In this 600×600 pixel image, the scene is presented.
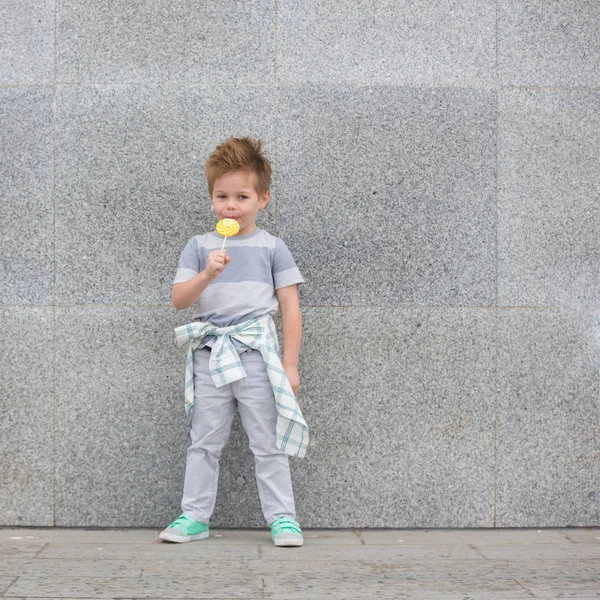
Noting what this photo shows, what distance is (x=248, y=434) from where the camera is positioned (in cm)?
456

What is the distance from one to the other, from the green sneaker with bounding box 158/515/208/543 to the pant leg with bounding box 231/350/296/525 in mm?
330

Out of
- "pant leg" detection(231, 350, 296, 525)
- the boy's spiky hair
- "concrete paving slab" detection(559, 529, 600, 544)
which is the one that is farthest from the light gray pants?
"concrete paving slab" detection(559, 529, 600, 544)

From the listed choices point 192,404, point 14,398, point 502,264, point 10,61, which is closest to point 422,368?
point 502,264

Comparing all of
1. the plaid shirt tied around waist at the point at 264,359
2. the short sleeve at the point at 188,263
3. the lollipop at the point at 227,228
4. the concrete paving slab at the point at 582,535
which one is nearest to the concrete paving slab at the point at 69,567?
the plaid shirt tied around waist at the point at 264,359

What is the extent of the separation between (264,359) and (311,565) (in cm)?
97

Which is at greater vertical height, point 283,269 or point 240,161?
point 240,161

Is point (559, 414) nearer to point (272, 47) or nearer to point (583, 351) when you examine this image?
point (583, 351)

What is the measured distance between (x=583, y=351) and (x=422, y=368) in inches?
33.2

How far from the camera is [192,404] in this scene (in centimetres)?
457

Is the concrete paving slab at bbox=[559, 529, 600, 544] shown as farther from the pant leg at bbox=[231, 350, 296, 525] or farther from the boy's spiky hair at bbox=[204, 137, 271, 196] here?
the boy's spiky hair at bbox=[204, 137, 271, 196]

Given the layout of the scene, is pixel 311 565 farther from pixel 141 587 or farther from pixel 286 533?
pixel 141 587

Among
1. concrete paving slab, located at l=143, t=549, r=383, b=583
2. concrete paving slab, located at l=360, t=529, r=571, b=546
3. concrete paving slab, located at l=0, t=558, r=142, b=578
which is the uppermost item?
concrete paving slab, located at l=0, t=558, r=142, b=578

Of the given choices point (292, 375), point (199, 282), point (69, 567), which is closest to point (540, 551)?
point (292, 375)

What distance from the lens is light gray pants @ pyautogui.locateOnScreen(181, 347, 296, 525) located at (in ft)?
14.8
